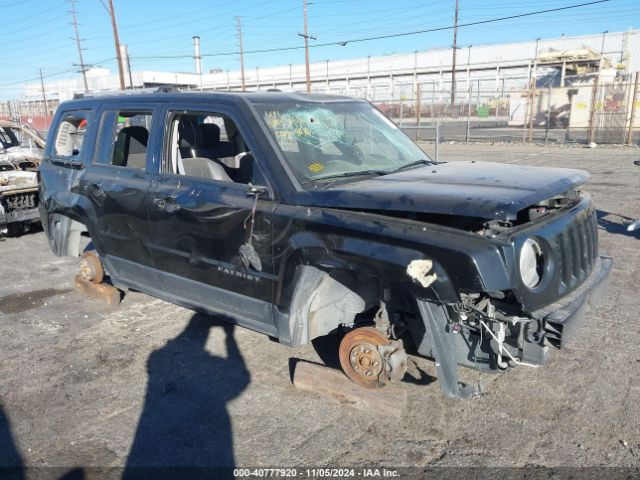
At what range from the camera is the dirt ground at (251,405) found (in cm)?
287

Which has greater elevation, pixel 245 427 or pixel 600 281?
pixel 600 281

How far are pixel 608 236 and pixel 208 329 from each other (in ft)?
17.8

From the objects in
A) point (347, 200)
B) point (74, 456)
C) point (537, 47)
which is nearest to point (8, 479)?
point (74, 456)

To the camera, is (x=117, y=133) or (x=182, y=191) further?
(x=117, y=133)

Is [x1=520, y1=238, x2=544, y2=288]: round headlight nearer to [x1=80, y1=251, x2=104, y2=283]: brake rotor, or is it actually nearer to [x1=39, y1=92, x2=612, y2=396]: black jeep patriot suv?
[x1=39, y1=92, x2=612, y2=396]: black jeep patriot suv

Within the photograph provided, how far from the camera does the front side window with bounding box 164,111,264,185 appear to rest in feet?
12.7

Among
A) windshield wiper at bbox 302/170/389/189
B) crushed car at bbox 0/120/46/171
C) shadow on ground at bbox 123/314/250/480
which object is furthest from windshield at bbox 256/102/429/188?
crushed car at bbox 0/120/46/171

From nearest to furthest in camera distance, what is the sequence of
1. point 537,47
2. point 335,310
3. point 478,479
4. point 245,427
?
point 478,479 < point 245,427 < point 335,310 < point 537,47

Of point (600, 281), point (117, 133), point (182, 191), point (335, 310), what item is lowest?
point (335, 310)

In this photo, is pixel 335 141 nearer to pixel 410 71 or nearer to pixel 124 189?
pixel 124 189

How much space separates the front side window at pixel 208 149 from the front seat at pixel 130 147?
19.2 inches

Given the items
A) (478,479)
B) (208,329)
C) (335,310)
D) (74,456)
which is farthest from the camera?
(208,329)

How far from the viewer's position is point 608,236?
6.91 m

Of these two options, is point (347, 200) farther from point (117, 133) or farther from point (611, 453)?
point (117, 133)
